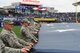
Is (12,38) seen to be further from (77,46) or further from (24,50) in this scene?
(77,46)

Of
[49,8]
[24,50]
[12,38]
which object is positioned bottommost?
[49,8]

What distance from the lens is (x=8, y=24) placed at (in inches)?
231

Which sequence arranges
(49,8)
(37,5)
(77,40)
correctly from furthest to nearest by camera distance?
(49,8) → (37,5) → (77,40)

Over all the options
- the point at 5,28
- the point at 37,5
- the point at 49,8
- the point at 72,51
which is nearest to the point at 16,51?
the point at 72,51

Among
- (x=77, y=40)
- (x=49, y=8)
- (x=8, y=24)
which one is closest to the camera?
(x=77, y=40)

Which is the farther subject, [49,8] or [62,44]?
[49,8]

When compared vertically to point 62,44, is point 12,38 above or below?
below

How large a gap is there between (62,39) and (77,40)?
18cm

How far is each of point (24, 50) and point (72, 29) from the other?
0.66 metres

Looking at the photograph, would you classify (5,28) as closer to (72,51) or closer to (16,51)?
(16,51)

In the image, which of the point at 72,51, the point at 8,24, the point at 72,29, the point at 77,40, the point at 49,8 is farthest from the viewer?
the point at 49,8

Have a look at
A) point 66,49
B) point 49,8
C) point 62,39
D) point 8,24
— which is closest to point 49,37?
point 62,39

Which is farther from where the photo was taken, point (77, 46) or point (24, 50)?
point (24, 50)

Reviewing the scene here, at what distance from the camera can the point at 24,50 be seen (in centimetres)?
418
